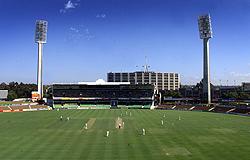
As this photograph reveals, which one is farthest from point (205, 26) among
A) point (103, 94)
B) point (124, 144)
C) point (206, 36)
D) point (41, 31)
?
point (124, 144)

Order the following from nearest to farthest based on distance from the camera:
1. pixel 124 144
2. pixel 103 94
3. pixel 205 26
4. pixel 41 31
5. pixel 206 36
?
1. pixel 124 144
2. pixel 205 26
3. pixel 206 36
4. pixel 41 31
5. pixel 103 94

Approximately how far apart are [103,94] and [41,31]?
130 feet

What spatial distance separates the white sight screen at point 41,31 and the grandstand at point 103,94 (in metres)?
21.9

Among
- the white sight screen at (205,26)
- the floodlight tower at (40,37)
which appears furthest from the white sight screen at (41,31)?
the white sight screen at (205,26)

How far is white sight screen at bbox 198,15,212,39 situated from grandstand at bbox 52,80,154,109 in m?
32.2

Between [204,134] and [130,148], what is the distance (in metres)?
17.9

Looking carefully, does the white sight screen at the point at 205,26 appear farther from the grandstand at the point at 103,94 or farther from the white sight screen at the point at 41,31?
the white sight screen at the point at 41,31

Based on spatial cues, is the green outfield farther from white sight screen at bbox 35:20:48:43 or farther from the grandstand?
white sight screen at bbox 35:20:48:43

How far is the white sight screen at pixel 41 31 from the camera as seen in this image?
13962 cm

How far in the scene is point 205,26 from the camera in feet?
416

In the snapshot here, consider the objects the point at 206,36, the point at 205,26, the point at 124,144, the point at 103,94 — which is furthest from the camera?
the point at 103,94

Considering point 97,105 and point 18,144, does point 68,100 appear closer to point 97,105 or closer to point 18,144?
point 97,105

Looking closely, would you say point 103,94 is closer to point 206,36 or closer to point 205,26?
point 206,36

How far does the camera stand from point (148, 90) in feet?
465
